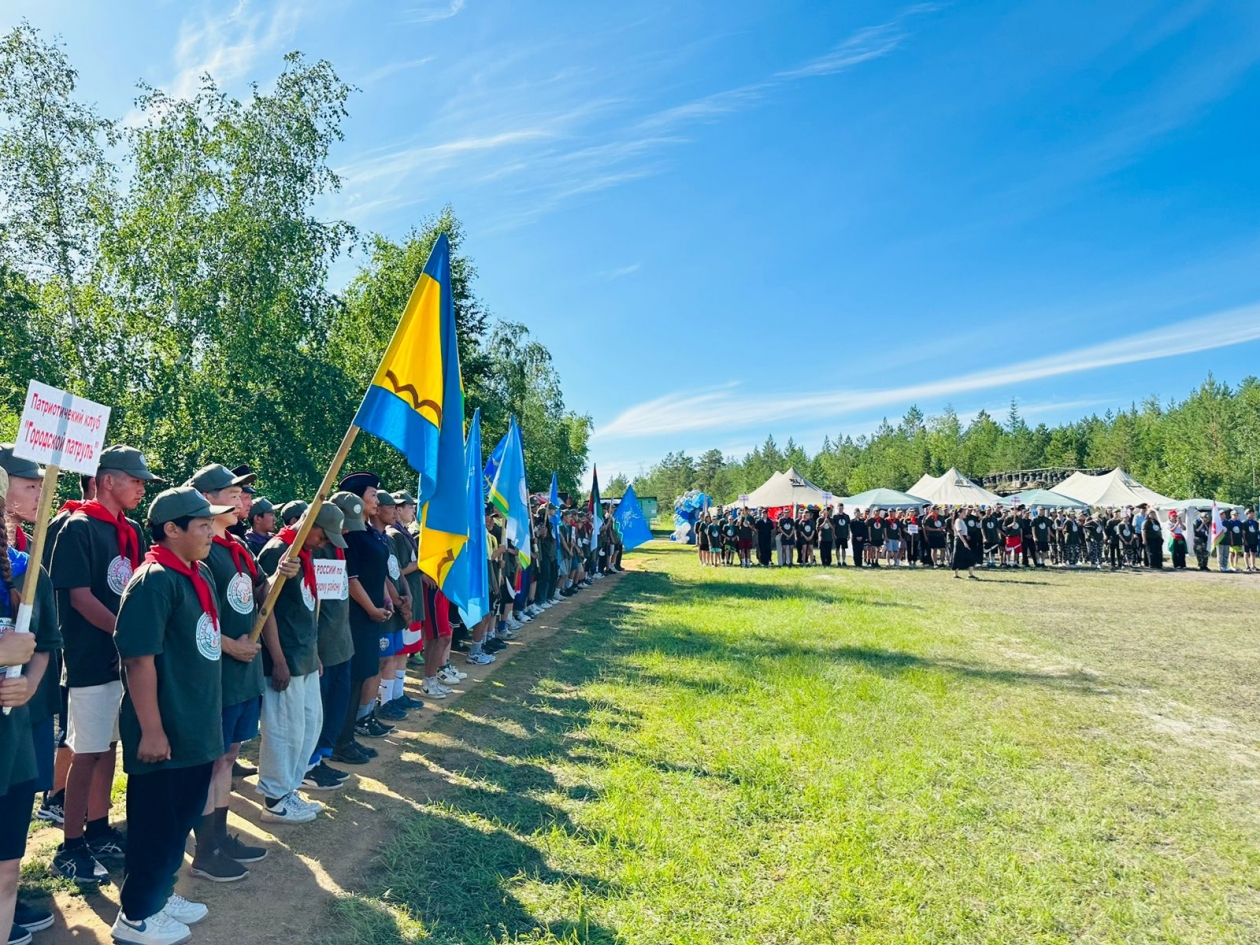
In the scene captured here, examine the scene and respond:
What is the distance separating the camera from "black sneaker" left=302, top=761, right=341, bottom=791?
5344mm

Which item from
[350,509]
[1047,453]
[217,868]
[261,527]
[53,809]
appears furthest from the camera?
[1047,453]

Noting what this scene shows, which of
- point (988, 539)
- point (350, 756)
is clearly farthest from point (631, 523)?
point (350, 756)

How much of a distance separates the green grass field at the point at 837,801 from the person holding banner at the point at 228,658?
2.80 ft

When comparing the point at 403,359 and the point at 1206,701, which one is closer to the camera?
the point at 403,359

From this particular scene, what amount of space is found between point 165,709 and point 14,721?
0.64 meters

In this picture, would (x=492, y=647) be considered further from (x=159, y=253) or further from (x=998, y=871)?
(x=159, y=253)

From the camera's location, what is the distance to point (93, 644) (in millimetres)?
3996

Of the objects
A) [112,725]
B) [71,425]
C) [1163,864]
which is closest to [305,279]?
[112,725]

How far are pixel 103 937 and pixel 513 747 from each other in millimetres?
3261

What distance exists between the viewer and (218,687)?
11.7ft

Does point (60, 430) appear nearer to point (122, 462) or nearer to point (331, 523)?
point (122, 462)

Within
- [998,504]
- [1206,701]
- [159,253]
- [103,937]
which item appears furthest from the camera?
[998,504]

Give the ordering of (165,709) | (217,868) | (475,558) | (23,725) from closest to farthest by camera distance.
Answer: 1. (23,725)
2. (165,709)
3. (217,868)
4. (475,558)

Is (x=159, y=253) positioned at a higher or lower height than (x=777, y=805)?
higher
